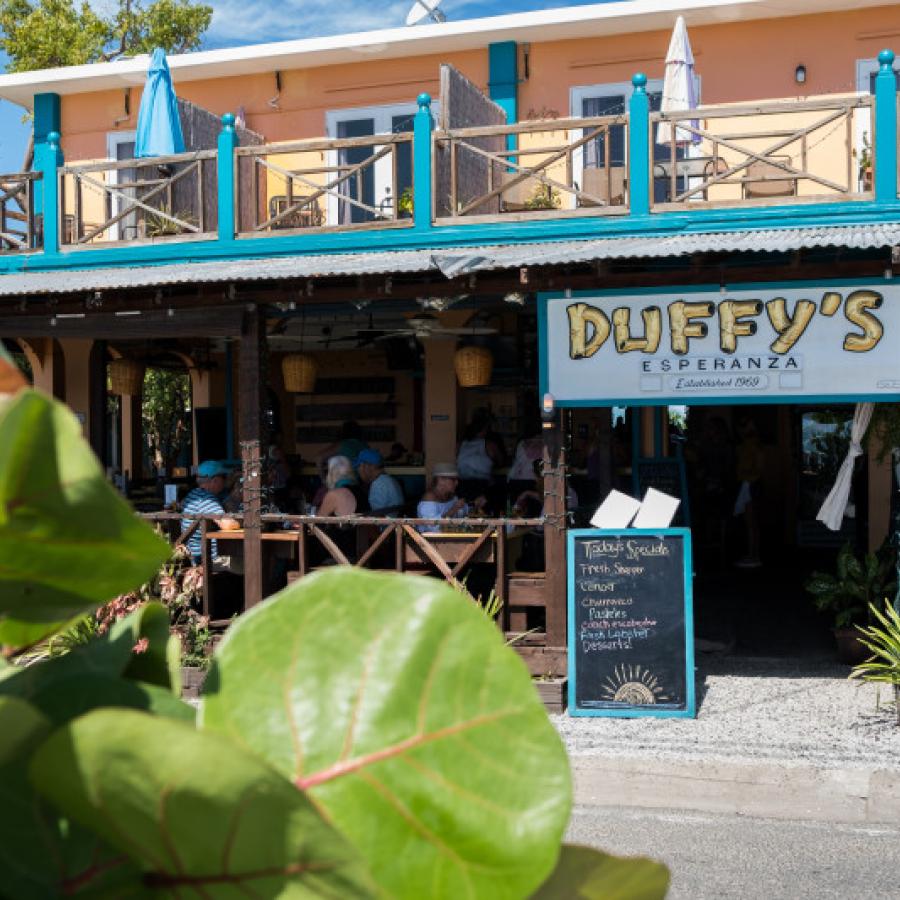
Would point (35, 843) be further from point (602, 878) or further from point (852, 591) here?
point (852, 591)

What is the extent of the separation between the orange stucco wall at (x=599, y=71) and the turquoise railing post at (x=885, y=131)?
3.31 meters

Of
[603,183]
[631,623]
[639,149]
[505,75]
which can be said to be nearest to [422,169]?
[603,183]

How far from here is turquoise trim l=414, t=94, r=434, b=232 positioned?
9773mm

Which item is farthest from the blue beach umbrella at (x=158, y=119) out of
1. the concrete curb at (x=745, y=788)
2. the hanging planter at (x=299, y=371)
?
the concrete curb at (x=745, y=788)

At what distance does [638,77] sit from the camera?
29.7ft

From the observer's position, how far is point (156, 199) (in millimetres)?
12258

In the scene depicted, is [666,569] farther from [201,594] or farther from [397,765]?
[397,765]

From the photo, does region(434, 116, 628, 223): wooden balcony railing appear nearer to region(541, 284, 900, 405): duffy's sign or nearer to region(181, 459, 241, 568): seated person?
region(541, 284, 900, 405): duffy's sign

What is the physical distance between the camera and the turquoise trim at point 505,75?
12781mm

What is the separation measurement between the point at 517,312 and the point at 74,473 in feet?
41.0

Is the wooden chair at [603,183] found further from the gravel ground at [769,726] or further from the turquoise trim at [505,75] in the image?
the gravel ground at [769,726]

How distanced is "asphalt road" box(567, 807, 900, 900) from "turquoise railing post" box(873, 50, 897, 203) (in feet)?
16.9

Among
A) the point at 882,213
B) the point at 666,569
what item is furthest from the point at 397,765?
the point at 882,213

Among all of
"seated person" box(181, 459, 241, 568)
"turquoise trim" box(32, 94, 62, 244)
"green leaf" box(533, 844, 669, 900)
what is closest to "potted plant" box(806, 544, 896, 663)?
"seated person" box(181, 459, 241, 568)
